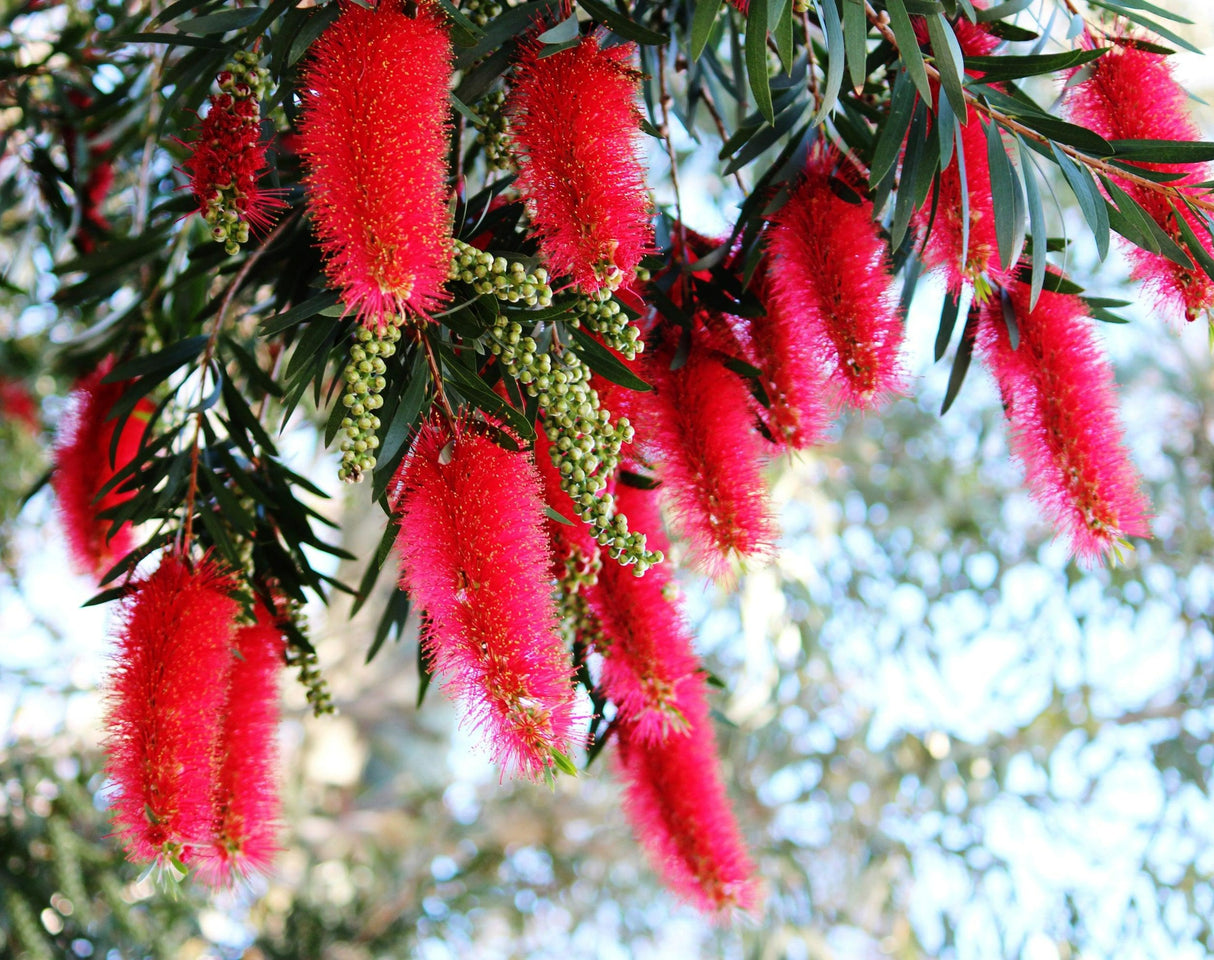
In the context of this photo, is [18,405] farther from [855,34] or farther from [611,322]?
[855,34]

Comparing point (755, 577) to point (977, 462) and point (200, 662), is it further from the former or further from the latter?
point (200, 662)

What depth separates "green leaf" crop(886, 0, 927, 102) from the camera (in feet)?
2.85

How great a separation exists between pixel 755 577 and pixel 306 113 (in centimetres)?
218

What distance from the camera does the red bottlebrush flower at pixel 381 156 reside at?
2.33 feet

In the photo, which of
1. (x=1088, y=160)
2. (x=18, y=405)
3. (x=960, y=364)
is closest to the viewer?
(x=1088, y=160)

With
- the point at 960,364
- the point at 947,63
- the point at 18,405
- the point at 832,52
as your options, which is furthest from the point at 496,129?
the point at 18,405

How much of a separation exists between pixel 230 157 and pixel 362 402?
0.27 meters

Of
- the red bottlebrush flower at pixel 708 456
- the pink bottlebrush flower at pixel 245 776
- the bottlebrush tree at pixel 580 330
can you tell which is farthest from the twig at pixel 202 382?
the red bottlebrush flower at pixel 708 456

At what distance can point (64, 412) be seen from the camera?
143 centimetres

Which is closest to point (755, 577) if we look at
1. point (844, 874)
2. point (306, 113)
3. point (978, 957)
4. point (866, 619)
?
point (866, 619)

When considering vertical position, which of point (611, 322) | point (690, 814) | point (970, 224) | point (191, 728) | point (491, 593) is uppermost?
point (970, 224)

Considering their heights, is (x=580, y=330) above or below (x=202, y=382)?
above

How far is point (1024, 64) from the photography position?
0.95m

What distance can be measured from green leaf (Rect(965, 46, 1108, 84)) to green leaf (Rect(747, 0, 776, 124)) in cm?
23
